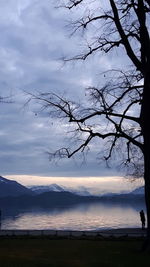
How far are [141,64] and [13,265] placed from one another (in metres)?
9.73

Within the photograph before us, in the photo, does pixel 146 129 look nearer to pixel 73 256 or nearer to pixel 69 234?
pixel 73 256

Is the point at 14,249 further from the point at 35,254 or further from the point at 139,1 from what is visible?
the point at 139,1

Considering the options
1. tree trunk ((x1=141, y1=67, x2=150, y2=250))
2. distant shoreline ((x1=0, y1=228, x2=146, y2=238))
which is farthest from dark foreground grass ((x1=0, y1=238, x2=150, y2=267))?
distant shoreline ((x1=0, y1=228, x2=146, y2=238))

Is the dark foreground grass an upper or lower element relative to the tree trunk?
lower

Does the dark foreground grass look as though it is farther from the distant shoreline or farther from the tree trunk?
the distant shoreline

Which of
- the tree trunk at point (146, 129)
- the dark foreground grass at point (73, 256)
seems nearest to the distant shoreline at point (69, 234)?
the dark foreground grass at point (73, 256)

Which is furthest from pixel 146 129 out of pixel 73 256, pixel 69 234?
pixel 69 234

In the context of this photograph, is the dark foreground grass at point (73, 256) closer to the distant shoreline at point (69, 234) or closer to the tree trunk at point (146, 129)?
the tree trunk at point (146, 129)

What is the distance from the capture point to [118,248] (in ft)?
68.3

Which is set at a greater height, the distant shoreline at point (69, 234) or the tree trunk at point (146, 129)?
the tree trunk at point (146, 129)

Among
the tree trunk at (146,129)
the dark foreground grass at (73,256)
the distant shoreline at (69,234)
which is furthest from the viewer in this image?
the distant shoreline at (69,234)

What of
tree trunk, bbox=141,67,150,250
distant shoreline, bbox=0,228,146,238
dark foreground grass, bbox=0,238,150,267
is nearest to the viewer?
dark foreground grass, bbox=0,238,150,267

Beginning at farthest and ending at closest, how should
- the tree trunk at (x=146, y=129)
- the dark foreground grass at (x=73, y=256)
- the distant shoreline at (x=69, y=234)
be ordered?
1. the distant shoreline at (x=69, y=234)
2. the tree trunk at (x=146, y=129)
3. the dark foreground grass at (x=73, y=256)

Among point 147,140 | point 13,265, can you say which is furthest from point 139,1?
point 13,265
